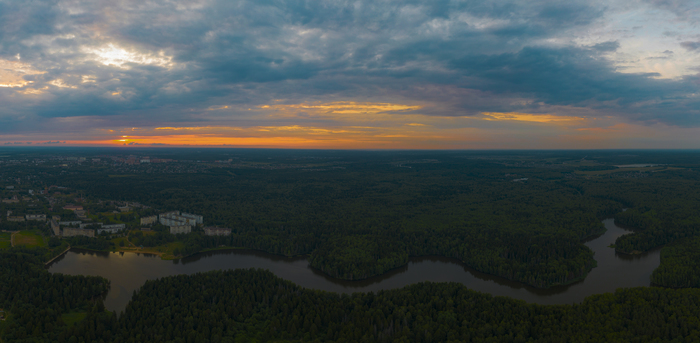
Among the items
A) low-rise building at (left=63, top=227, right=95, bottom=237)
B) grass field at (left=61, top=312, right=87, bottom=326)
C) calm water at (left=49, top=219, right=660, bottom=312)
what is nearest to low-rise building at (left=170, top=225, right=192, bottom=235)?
calm water at (left=49, top=219, right=660, bottom=312)

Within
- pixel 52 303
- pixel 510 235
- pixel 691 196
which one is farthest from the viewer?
pixel 691 196

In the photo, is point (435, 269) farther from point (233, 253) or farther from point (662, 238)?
point (662, 238)

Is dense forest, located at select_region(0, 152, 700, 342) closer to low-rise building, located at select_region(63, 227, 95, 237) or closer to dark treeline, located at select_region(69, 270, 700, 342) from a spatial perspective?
dark treeline, located at select_region(69, 270, 700, 342)

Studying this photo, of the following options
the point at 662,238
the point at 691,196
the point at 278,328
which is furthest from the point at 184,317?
the point at 691,196

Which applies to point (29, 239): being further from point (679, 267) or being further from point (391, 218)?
point (679, 267)

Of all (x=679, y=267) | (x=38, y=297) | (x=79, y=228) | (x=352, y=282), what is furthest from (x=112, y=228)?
(x=679, y=267)

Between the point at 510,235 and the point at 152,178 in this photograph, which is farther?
the point at 152,178

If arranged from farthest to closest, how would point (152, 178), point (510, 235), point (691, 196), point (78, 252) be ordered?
point (152, 178) < point (691, 196) < point (510, 235) < point (78, 252)
